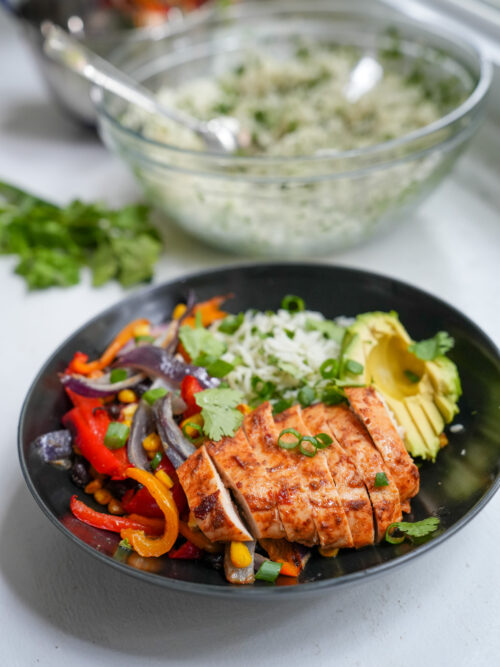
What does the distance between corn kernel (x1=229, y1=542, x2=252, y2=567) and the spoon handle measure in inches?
73.8

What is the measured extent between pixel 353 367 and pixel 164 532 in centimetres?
Answer: 62

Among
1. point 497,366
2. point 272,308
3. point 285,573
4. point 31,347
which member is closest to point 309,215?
point 272,308

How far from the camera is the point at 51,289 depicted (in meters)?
2.66

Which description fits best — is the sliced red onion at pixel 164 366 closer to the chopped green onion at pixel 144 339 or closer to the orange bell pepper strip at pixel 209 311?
the chopped green onion at pixel 144 339

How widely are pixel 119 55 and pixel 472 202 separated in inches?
67.7

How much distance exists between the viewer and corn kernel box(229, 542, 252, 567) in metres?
1.37

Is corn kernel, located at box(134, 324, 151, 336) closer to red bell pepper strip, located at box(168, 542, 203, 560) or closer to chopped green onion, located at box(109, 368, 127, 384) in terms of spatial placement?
chopped green onion, located at box(109, 368, 127, 384)

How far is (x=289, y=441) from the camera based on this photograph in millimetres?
1498

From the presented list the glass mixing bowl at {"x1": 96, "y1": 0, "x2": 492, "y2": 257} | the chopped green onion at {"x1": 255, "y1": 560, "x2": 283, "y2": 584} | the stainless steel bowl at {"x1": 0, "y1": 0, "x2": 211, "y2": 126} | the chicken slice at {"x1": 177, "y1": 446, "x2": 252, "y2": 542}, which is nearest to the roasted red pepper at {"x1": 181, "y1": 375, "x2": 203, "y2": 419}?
the chicken slice at {"x1": 177, "y1": 446, "x2": 252, "y2": 542}

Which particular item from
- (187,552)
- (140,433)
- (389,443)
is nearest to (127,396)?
(140,433)

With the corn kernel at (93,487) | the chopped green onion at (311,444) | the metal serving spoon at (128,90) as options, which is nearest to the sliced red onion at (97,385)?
the corn kernel at (93,487)

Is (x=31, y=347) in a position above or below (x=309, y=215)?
below

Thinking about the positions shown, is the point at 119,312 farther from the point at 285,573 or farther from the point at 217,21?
the point at 217,21

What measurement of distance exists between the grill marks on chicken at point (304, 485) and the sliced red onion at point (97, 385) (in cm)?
40
